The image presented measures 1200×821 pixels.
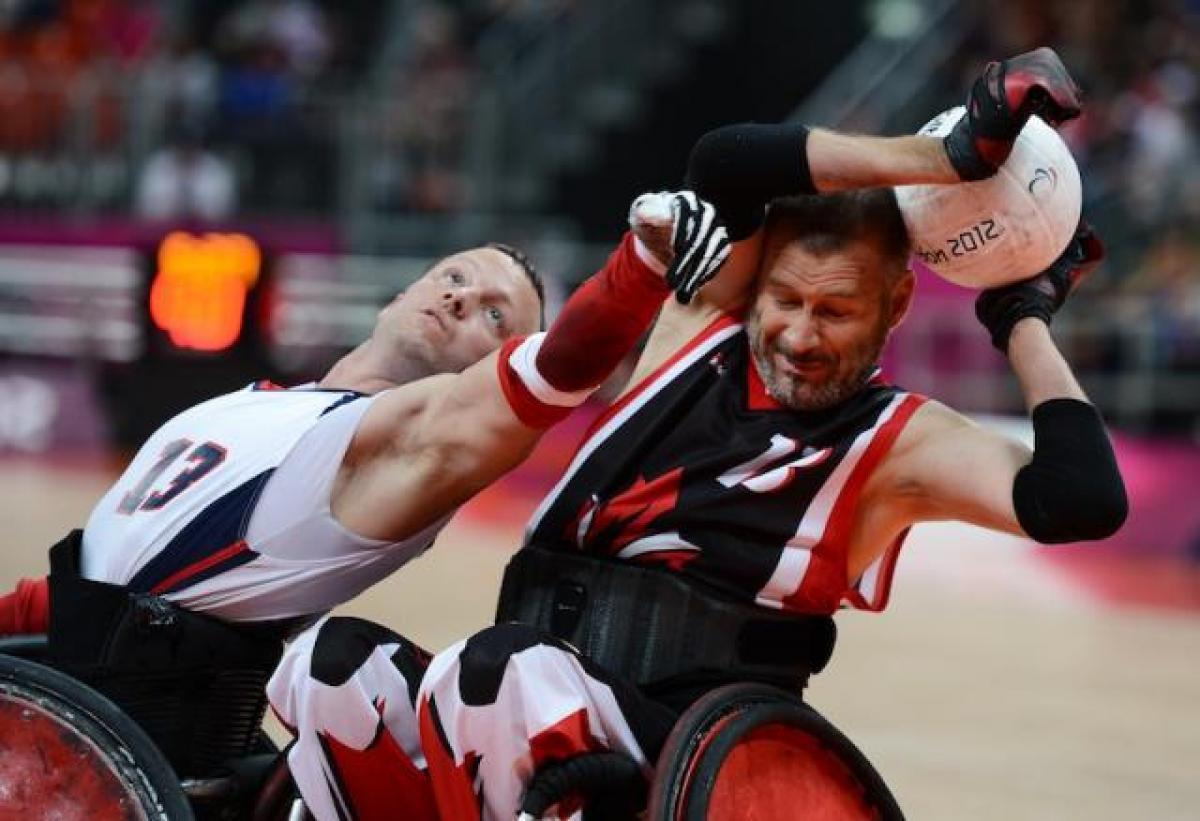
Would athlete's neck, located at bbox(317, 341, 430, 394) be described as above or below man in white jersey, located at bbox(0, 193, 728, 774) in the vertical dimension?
above

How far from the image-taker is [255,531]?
14.1 feet

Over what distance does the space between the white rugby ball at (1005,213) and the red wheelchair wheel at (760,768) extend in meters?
0.87

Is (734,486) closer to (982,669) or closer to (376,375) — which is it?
(376,375)

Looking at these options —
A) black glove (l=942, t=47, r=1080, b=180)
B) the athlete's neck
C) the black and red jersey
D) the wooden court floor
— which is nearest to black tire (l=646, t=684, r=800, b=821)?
the black and red jersey

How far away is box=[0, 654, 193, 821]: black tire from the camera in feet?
13.1

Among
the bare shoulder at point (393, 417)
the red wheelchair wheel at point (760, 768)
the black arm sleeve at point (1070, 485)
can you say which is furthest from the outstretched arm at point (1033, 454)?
the bare shoulder at point (393, 417)

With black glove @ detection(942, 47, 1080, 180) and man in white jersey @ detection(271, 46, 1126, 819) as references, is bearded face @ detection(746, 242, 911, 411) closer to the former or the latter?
man in white jersey @ detection(271, 46, 1126, 819)

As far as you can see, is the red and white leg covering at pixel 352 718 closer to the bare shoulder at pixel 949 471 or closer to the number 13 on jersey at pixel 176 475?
A: the number 13 on jersey at pixel 176 475

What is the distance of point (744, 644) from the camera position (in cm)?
416

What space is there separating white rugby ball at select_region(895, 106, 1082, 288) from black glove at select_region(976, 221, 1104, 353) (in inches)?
1.3

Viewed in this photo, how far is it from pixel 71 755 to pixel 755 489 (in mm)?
1336

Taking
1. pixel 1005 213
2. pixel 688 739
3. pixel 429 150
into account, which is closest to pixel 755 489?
pixel 688 739

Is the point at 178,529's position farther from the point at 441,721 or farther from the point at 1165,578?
the point at 1165,578

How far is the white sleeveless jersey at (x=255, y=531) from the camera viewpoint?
429cm
